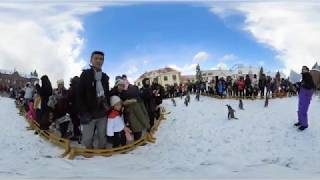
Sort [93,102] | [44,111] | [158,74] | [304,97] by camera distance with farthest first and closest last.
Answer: [304,97] < [44,111] < [158,74] < [93,102]

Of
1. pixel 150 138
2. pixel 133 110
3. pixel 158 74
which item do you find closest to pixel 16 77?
pixel 133 110

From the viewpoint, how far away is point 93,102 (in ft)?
20.6

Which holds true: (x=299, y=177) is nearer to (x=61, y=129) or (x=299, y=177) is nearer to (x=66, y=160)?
(x=66, y=160)

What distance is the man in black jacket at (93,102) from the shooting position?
243 inches

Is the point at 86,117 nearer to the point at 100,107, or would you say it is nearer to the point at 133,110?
the point at 100,107

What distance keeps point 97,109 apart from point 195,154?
1471 mm

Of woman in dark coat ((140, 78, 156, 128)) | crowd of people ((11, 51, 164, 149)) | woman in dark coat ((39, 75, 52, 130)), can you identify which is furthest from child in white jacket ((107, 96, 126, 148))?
woman in dark coat ((140, 78, 156, 128))

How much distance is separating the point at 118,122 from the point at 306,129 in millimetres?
3681

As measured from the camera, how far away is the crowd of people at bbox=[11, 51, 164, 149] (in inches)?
246

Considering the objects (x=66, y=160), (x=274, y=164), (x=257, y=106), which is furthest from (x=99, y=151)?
(x=257, y=106)

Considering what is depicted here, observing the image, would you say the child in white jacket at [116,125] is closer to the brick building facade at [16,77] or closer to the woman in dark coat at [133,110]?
the woman in dark coat at [133,110]

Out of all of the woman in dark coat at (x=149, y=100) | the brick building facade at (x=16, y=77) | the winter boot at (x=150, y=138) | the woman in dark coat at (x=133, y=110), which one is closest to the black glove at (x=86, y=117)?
the brick building facade at (x=16, y=77)

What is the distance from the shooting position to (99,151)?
247 inches

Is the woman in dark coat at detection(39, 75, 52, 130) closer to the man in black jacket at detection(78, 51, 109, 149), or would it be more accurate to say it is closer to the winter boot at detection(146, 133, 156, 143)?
the man in black jacket at detection(78, 51, 109, 149)
